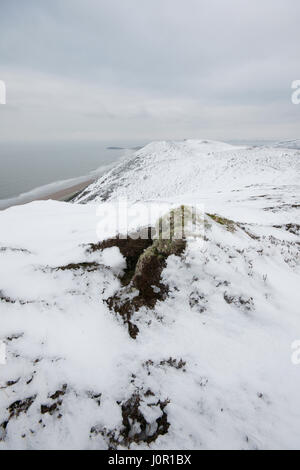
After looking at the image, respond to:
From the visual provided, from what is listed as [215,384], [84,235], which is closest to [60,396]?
[215,384]

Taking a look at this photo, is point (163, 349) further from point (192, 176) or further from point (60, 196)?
point (60, 196)

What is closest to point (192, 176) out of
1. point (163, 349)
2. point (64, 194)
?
point (64, 194)

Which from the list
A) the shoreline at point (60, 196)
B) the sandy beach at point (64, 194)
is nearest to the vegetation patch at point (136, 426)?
the shoreline at point (60, 196)

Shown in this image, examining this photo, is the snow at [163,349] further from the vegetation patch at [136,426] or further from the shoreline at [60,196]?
the shoreline at [60,196]

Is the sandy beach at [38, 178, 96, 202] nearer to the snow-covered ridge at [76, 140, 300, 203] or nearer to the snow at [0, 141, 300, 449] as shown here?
the snow-covered ridge at [76, 140, 300, 203]

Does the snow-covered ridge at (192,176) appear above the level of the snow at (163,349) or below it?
above

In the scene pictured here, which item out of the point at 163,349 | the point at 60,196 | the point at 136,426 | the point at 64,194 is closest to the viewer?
the point at 136,426
